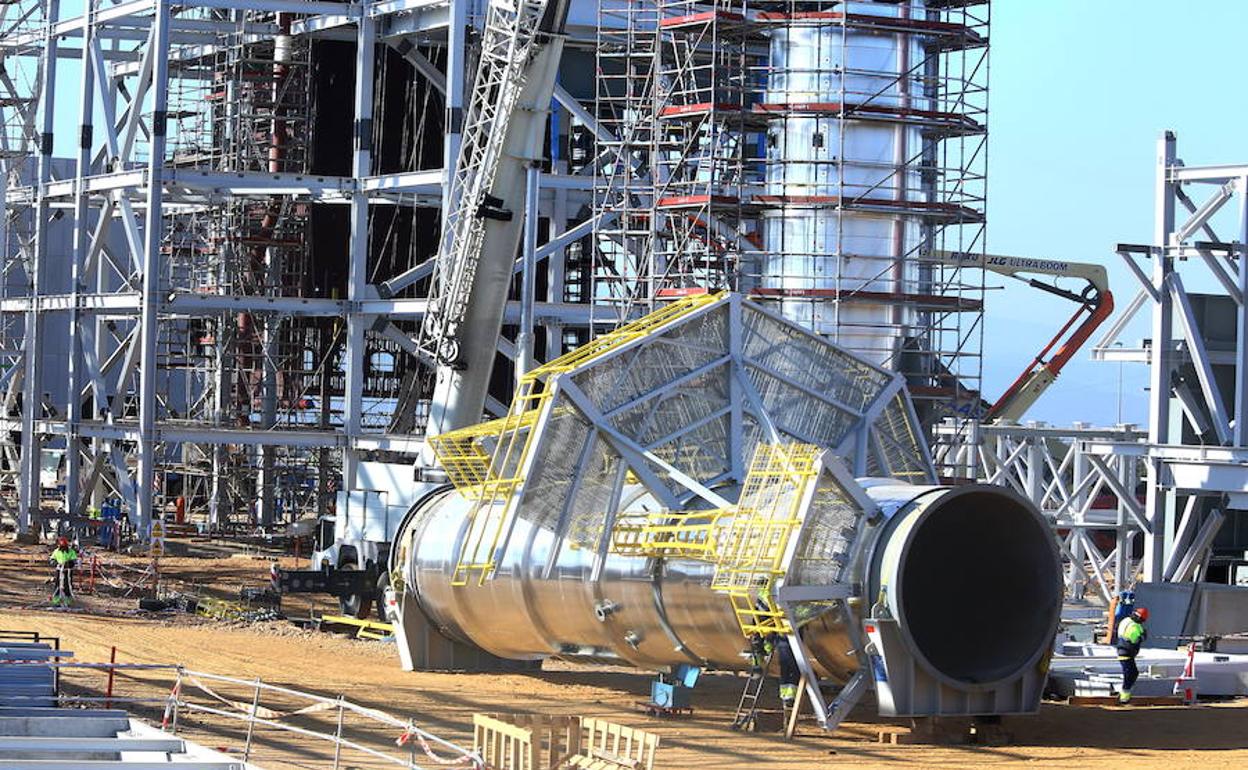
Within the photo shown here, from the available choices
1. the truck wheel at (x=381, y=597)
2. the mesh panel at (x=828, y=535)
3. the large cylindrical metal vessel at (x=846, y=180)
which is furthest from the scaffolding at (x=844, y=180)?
the mesh panel at (x=828, y=535)

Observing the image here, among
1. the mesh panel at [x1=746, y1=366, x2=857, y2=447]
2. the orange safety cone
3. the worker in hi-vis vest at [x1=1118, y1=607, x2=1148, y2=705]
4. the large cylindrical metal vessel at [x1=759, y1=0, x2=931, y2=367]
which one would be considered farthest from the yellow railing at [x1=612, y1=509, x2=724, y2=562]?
the large cylindrical metal vessel at [x1=759, y1=0, x2=931, y2=367]

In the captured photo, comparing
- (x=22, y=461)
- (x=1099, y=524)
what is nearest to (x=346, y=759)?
(x=1099, y=524)

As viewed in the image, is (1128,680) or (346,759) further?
(1128,680)

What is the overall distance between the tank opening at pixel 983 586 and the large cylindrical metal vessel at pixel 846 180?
15.1 meters

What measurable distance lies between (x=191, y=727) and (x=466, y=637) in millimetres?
5914

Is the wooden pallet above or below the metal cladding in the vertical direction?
below

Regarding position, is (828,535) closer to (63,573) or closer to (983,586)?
(983,586)

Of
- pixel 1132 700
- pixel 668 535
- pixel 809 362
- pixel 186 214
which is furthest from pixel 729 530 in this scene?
pixel 186 214

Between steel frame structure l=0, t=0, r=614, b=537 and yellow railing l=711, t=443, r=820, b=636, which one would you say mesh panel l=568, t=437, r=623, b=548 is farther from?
steel frame structure l=0, t=0, r=614, b=537

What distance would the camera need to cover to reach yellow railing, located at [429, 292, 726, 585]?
28188mm

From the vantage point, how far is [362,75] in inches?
2181

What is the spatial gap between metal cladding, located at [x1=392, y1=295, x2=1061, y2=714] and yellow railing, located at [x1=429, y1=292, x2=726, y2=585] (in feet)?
0.20

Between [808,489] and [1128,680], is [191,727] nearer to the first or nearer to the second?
[808,489]

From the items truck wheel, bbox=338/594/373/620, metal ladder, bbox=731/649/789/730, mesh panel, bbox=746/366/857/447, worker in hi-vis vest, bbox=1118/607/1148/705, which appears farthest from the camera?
truck wheel, bbox=338/594/373/620
